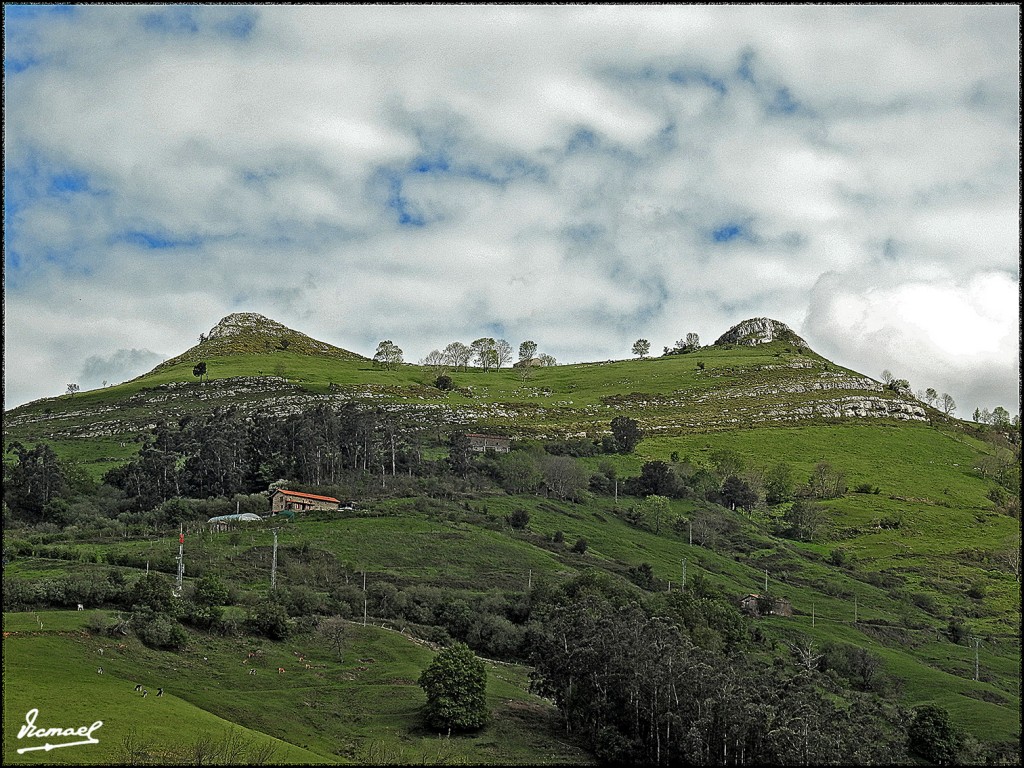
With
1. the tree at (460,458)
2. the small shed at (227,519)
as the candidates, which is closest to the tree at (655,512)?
the tree at (460,458)

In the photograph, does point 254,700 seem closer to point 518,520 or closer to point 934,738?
point 934,738

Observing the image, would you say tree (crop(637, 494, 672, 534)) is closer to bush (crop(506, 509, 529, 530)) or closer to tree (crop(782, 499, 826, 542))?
tree (crop(782, 499, 826, 542))

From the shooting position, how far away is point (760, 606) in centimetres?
12500

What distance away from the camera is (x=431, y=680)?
70.3 metres

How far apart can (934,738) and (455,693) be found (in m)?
42.9

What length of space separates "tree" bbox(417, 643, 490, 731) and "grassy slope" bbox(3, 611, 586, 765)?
128cm

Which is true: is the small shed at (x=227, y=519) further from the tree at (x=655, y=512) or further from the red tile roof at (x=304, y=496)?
the tree at (x=655, y=512)

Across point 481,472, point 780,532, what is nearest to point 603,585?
point 481,472

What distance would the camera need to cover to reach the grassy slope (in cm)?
5053

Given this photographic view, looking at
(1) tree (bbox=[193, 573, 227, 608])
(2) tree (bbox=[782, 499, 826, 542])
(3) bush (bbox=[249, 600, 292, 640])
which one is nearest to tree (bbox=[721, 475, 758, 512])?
(2) tree (bbox=[782, 499, 826, 542])

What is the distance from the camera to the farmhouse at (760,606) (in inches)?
4892

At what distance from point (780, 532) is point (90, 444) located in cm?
14240

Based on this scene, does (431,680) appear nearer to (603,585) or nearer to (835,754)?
(835,754)

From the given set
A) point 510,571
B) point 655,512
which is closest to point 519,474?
point 655,512
